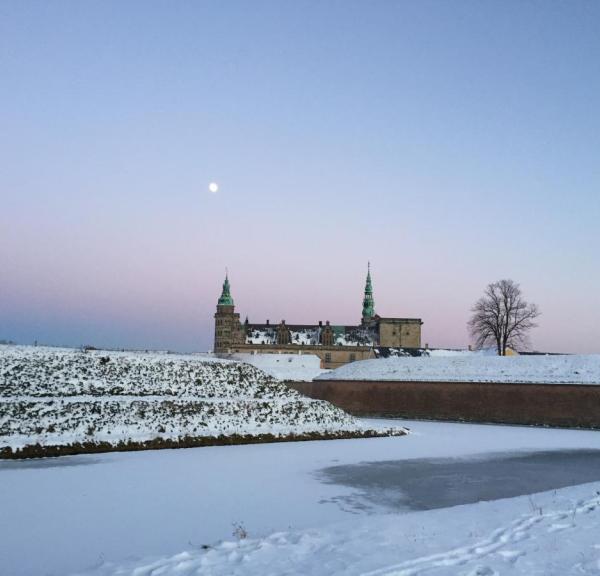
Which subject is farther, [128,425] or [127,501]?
[128,425]

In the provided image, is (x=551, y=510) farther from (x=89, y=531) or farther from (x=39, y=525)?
(x=39, y=525)

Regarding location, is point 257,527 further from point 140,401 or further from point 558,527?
point 140,401

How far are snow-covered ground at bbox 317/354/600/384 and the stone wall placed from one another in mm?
618

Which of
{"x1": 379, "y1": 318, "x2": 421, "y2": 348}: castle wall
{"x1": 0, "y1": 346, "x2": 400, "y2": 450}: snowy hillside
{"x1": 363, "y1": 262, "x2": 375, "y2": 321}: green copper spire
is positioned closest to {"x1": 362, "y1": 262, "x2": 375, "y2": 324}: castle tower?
{"x1": 363, "y1": 262, "x2": 375, "y2": 321}: green copper spire

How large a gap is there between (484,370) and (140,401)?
26.3m

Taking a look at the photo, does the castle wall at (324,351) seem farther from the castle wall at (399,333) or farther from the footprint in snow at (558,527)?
the footprint in snow at (558,527)

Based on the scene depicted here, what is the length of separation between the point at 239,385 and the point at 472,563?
81.4ft

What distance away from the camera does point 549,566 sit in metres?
7.70

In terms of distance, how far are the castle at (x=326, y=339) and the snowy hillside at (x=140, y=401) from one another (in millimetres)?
72792

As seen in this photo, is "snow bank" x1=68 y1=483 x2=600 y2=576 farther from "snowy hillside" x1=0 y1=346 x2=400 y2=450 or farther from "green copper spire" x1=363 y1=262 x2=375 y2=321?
"green copper spire" x1=363 y1=262 x2=375 y2=321

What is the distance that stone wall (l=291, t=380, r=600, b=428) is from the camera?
38031 millimetres

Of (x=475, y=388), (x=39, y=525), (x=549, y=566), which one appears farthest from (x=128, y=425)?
(x=475, y=388)

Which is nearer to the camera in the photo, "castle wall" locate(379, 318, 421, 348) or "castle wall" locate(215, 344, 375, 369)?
"castle wall" locate(215, 344, 375, 369)

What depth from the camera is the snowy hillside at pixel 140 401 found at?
22969 millimetres
